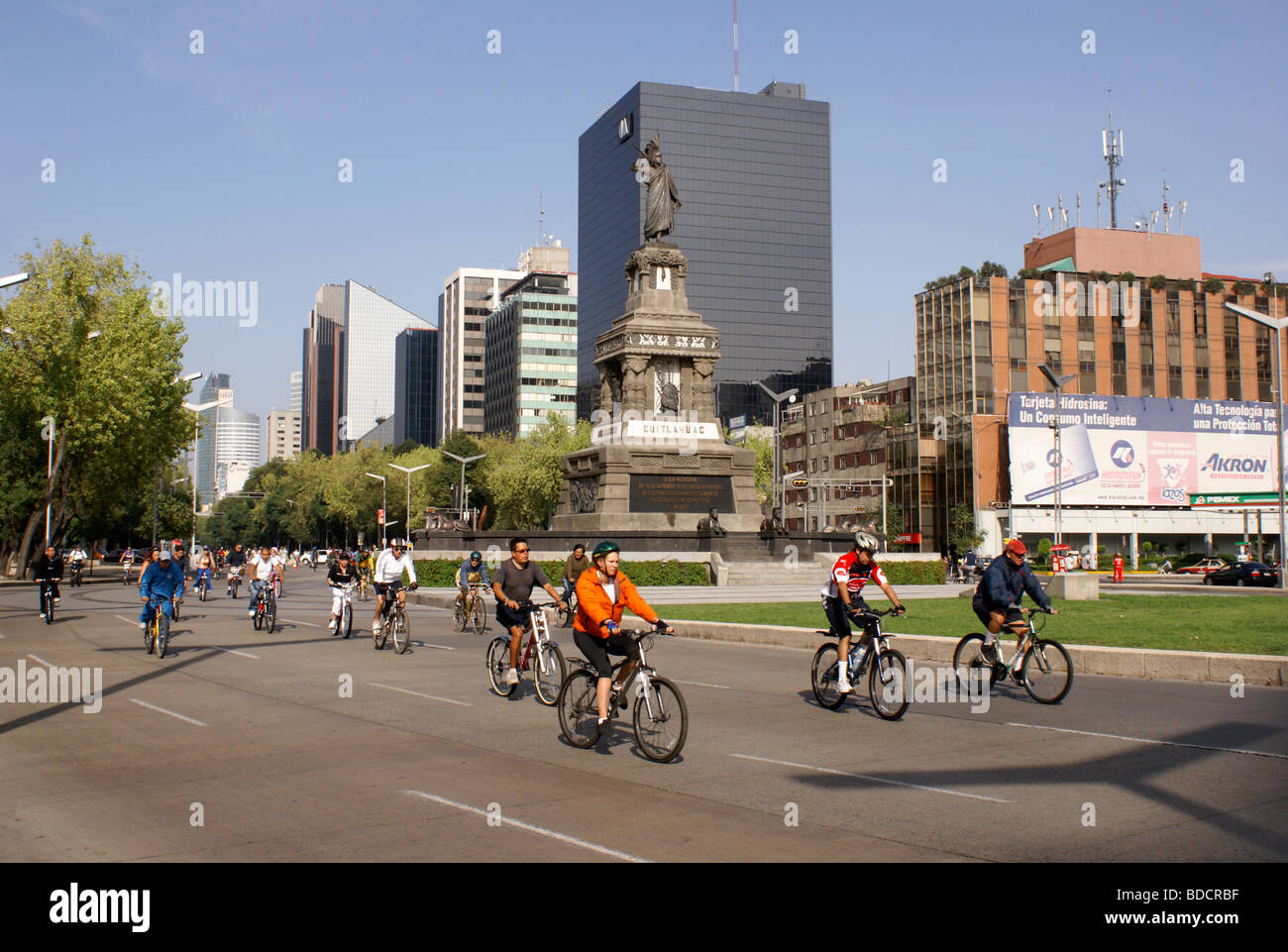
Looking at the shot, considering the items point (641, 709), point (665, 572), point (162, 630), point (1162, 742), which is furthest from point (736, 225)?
point (641, 709)

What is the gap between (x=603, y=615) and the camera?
33.1 ft

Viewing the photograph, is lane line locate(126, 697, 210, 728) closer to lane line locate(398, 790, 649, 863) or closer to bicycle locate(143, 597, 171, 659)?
lane line locate(398, 790, 649, 863)

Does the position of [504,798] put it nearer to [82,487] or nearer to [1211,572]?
[1211,572]

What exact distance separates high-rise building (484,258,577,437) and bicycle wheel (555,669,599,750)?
14817 cm

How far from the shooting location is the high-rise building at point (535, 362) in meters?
163

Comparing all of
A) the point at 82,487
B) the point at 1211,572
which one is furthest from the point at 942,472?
the point at 82,487

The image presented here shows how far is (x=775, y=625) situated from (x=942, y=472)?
239 feet

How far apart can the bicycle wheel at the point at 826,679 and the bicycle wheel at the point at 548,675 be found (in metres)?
3.08

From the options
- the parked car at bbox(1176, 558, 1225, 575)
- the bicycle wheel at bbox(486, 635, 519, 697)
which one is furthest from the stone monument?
the parked car at bbox(1176, 558, 1225, 575)

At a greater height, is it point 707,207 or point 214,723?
point 707,207

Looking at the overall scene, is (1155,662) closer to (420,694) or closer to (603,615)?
(603,615)

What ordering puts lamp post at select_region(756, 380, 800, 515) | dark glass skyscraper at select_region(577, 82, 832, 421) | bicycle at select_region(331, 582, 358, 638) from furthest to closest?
dark glass skyscraper at select_region(577, 82, 832, 421) → lamp post at select_region(756, 380, 800, 515) → bicycle at select_region(331, 582, 358, 638)

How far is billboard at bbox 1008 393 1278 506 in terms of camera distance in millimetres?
81938
